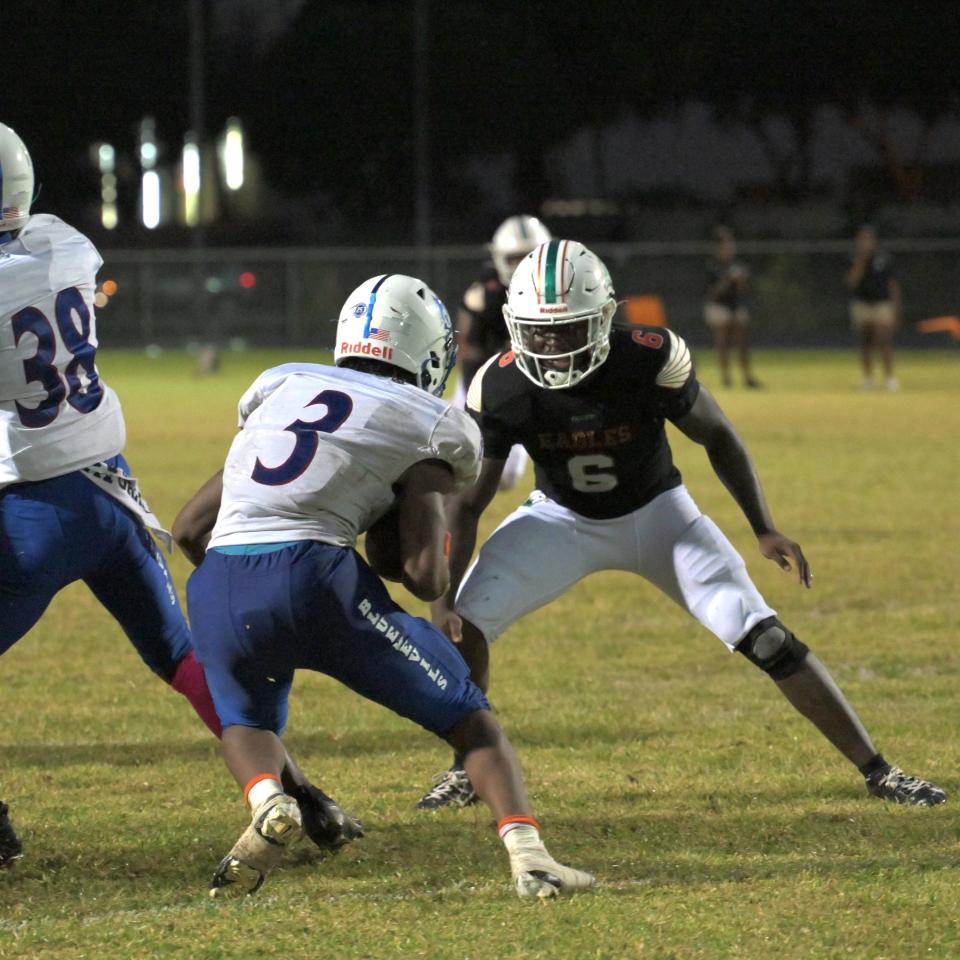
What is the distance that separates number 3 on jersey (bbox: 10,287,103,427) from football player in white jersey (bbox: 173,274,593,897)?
22.1 inches

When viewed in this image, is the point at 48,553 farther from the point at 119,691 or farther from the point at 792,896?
the point at 119,691

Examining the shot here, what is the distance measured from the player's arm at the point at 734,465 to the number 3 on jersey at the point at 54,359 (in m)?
1.75

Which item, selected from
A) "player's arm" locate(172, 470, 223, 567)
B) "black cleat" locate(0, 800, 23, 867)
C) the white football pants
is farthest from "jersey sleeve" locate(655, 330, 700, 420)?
"black cleat" locate(0, 800, 23, 867)

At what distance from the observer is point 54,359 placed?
183 inches

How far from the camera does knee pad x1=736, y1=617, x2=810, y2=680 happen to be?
5.15m

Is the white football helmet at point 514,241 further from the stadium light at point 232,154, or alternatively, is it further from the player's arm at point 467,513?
the stadium light at point 232,154

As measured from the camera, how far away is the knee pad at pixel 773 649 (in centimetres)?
515

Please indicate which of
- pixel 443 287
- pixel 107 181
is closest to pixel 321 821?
pixel 443 287

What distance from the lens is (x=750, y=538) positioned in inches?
423

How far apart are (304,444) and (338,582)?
368 millimetres

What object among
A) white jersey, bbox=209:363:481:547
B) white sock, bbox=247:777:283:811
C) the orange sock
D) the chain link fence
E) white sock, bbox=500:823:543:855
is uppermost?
white jersey, bbox=209:363:481:547

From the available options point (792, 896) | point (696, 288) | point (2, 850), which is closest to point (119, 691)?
point (2, 850)

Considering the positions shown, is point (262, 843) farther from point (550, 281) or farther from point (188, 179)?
point (188, 179)

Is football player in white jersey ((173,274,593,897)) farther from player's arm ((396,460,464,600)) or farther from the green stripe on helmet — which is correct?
the green stripe on helmet
